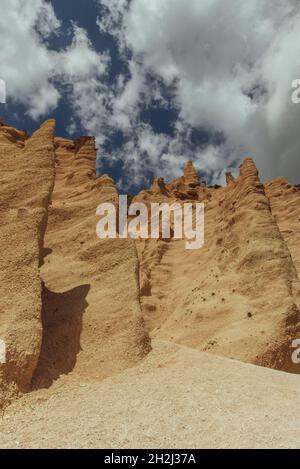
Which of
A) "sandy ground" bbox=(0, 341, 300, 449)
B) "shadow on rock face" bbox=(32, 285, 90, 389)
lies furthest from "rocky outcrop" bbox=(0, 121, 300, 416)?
"sandy ground" bbox=(0, 341, 300, 449)

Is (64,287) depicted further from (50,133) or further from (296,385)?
(296,385)

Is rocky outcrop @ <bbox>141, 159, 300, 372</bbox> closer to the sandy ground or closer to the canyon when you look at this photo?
the canyon

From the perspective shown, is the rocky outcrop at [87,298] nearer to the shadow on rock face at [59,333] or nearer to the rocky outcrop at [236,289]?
the shadow on rock face at [59,333]

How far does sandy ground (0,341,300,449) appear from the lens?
7676 mm

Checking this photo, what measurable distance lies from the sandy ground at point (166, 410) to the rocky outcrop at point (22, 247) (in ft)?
2.69

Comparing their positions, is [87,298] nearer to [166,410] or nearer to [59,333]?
[59,333]

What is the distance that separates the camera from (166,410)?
8805mm

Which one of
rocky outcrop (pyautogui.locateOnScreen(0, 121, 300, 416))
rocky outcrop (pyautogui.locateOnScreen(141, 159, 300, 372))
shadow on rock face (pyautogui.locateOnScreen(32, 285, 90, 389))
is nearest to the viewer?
shadow on rock face (pyautogui.locateOnScreen(32, 285, 90, 389))

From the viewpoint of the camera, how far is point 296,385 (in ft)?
36.3

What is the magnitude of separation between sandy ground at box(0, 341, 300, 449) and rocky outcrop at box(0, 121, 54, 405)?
2.69 feet

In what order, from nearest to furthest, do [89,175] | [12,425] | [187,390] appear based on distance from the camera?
[12,425] → [187,390] → [89,175]

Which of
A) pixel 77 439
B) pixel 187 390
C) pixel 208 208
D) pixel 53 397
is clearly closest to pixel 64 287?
pixel 53 397

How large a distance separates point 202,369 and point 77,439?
403 centimetres

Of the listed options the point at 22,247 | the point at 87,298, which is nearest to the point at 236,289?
the point at 87,298
